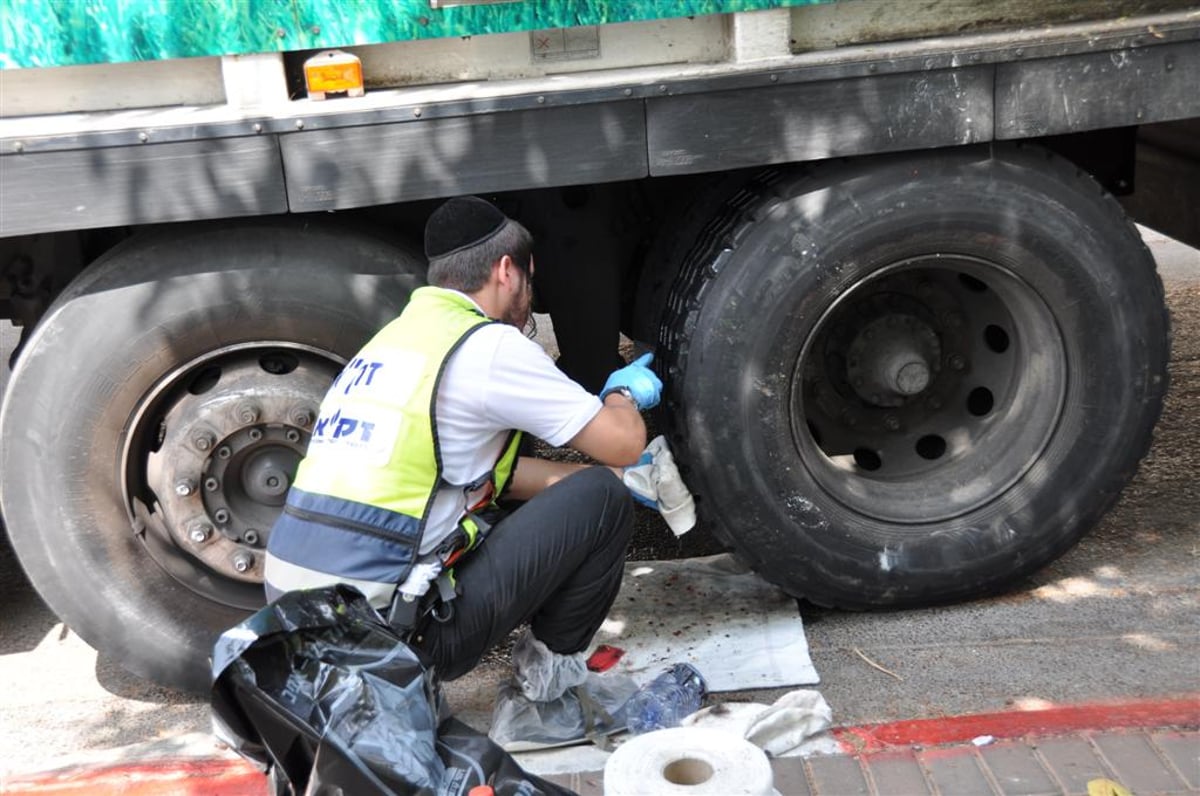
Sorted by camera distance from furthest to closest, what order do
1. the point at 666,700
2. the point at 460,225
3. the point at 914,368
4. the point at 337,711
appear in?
1. the point at 914,368
2. the point at 666,700
3. the point at 460,225
4. the point at 337,711

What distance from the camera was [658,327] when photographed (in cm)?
386

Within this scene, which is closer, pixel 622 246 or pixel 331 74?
pixel 331 74

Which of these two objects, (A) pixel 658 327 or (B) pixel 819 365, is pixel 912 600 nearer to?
(B) pixel 819 365

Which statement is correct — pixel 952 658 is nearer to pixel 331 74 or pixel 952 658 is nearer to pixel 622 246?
pixel 622 246

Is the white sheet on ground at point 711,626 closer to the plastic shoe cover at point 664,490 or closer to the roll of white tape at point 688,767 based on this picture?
the plastic shoe cover at point 664,490

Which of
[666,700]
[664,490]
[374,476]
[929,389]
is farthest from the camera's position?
[929,389]

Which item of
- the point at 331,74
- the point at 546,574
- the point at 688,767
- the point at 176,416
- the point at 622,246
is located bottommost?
the point at 688,767

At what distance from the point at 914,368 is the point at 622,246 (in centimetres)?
93

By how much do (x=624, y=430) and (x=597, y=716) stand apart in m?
0.76

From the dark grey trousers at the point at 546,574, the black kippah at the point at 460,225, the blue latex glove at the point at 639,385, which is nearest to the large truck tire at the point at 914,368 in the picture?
the blue latex glove at the point at 639,385

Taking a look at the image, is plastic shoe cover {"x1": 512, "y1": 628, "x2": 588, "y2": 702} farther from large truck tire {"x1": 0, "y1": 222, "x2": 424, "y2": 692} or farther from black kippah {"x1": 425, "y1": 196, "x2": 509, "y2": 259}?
black kippah {"x1": 425, "y1": 196, "x2": 509, "y2": 259}

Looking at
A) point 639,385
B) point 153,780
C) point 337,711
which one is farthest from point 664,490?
point 153,780

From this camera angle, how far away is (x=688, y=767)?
2.74 metres

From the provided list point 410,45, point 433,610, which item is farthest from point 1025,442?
point 410,45
